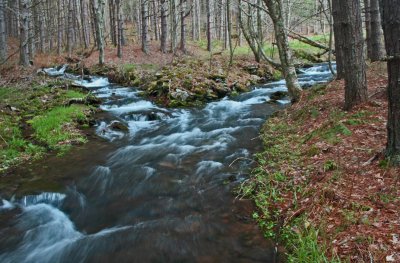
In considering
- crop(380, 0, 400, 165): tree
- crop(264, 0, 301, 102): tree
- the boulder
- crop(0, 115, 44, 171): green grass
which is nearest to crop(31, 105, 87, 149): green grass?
crop(0, 115, 44, 171): green grass

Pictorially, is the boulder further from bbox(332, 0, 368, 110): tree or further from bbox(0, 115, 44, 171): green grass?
bbox(0, 115, 44, 171): green grass

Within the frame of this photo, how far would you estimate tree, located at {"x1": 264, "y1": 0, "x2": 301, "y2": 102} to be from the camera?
10.2m

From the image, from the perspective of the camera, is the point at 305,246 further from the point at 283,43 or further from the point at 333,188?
the point at 283,43

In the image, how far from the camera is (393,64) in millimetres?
4715

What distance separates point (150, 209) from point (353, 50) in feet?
18.2

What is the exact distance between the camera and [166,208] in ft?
20.2

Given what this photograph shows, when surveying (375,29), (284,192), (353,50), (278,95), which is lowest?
(284,192)

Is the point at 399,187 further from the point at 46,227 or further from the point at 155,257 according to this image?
the point at 46,227

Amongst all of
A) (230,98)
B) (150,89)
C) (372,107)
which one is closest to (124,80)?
(150,89)

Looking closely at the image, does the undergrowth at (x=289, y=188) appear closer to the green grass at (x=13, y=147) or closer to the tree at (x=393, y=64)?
the tree at (x=393, y=64)

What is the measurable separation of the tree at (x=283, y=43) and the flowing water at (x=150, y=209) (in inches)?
60.4

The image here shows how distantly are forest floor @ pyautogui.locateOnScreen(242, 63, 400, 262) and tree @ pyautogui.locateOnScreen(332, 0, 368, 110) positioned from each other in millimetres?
306

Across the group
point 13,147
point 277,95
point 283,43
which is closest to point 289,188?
point 283,43

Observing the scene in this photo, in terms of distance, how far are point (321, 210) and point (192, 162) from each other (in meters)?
3.84
